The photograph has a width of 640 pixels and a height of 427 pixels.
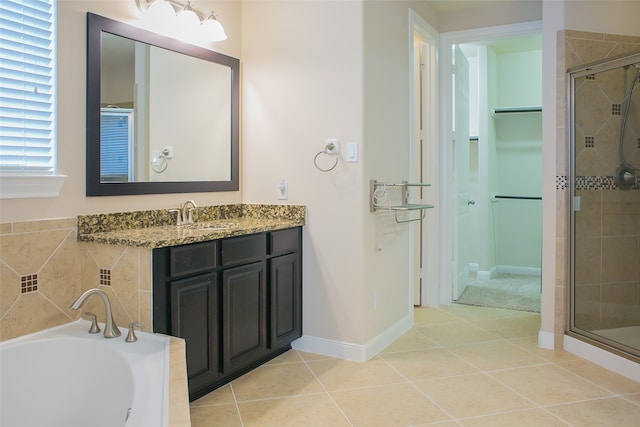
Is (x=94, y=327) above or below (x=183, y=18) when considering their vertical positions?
below

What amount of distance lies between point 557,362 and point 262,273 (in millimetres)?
1875

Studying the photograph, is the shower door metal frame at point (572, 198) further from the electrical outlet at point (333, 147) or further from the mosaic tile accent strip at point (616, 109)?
the electrical outlet at point (333, 147)

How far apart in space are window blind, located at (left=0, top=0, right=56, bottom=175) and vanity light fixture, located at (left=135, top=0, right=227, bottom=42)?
0.58 metres

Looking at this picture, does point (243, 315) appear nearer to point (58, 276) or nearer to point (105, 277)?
point (105, 277)

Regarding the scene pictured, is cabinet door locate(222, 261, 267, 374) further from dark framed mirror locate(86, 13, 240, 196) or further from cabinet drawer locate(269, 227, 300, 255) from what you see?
dark framed mirror locate(86, 13, 240, 196)

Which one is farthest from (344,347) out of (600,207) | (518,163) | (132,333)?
(518,163)

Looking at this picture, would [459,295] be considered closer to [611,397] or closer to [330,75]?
[611,397]

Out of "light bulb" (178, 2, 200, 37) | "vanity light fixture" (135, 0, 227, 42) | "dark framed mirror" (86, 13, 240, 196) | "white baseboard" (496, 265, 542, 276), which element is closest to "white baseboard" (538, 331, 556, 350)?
"dark framed mirror" (86, 13, 240, 196)

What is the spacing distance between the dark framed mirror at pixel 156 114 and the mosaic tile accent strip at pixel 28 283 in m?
0.47

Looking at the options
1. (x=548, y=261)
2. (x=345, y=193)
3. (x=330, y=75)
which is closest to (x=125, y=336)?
(x=345, y=193)

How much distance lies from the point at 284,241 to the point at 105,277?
1.08 metres

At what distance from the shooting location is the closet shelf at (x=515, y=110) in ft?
18.5

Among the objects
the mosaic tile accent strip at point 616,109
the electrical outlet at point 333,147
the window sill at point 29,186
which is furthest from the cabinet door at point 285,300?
the mosaic tile accent strip at point 616,109

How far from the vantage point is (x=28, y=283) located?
2271 millimetres
